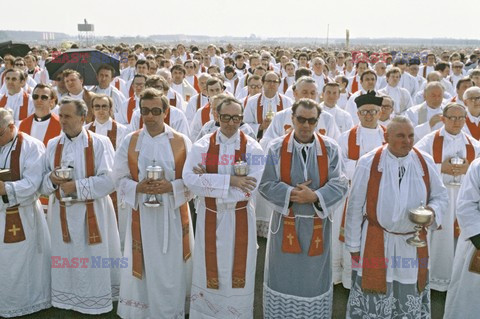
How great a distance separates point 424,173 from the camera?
463cm

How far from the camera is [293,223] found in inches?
193

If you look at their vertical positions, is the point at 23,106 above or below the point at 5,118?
below

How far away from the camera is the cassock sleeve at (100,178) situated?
17.3 feet

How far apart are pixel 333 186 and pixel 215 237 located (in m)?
1.25

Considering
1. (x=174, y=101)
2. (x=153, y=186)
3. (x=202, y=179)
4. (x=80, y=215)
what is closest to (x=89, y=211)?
(x=80, y=215)

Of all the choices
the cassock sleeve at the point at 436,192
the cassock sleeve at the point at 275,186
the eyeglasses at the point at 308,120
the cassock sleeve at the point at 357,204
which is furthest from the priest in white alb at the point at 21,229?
the cassock sleeve at the point at 436,192

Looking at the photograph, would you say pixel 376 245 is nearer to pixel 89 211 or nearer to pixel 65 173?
pixel 89 211

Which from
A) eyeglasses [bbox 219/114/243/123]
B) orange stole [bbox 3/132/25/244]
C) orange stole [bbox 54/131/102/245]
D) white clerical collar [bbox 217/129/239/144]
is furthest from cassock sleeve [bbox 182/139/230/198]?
orange stole [bbox 3/132/25/244]

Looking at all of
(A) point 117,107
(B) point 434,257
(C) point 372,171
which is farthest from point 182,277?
(A) point 117,107

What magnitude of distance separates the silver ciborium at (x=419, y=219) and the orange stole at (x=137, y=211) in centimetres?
221

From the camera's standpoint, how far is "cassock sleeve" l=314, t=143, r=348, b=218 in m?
4.73

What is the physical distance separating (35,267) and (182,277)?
5.48ft

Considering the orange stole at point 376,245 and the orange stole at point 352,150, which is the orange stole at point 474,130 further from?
the orange stole at point 376,245

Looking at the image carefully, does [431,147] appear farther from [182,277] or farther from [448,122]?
[182,277]
